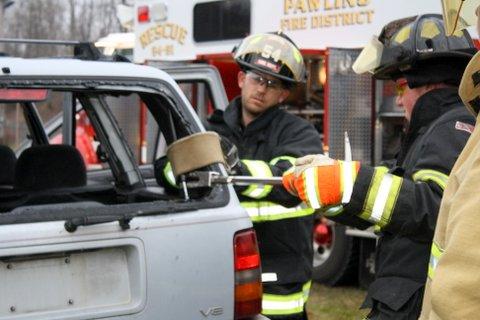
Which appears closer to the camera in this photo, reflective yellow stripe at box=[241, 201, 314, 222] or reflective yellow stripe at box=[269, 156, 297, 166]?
reflective yellow stripe at box=[269, 156, 297, 166]

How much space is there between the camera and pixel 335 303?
6.49 meters

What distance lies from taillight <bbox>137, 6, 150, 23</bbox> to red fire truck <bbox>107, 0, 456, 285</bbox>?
0.49 m

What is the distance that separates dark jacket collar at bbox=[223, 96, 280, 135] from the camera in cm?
383

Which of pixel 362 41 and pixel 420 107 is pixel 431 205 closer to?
pixel 420 107

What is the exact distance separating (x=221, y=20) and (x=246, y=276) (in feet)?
16.3

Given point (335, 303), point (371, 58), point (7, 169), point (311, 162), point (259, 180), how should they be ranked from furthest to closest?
point (335, 303) → point (7, 169) → point (371, 58) → point (259, 180) → point (311, 162)

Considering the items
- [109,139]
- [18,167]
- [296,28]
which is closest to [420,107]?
[109,139]

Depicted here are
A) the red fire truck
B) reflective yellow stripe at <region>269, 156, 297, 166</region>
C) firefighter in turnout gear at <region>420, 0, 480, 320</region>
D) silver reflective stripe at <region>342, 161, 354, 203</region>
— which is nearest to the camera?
firefighter in turnout gear at <region>420, 0, 480, 320</region>

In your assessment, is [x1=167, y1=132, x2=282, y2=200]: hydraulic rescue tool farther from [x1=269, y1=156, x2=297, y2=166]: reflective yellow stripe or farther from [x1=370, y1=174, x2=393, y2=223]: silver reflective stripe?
[x1=370, y1=174, x2=393, y2=223]: silver reflective stripe

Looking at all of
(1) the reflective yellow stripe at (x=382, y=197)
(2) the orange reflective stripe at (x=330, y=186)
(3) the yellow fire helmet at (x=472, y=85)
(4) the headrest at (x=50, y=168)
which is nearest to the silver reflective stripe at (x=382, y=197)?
(1) the reflective yellow stripe at (x=382, y=197)

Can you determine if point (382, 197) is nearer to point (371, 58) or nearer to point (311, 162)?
point (311, 162)

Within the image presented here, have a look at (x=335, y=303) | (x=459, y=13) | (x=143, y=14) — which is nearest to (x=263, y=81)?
(x=459, y=13)

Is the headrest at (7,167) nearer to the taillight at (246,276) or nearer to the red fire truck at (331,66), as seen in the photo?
the taillight at (246,276)

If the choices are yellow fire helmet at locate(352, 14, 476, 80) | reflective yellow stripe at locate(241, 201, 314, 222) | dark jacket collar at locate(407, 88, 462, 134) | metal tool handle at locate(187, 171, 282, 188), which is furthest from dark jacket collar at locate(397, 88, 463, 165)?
reflective yellow stripe at locate(241, 201, 314, 222)
